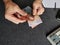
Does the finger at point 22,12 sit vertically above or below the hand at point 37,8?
below

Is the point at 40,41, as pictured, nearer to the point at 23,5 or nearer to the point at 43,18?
the point at 43,18

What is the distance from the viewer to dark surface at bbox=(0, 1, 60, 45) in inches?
Result: 43.9

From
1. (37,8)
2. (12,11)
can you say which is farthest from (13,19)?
(37,8)

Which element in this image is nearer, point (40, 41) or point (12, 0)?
point (40, 41)

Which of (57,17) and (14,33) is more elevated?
(57,17)

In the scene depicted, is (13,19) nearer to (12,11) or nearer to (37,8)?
(12,11)

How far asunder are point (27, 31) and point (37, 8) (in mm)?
144

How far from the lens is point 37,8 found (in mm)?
1154

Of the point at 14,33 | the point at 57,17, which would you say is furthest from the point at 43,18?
the point at 14,33

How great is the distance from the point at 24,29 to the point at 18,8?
13 centimetres

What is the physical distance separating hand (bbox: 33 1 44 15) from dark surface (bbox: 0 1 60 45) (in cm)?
5

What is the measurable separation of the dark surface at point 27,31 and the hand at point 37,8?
1.9 inches

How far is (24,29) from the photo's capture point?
116 centimetres

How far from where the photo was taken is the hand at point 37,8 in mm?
1143
